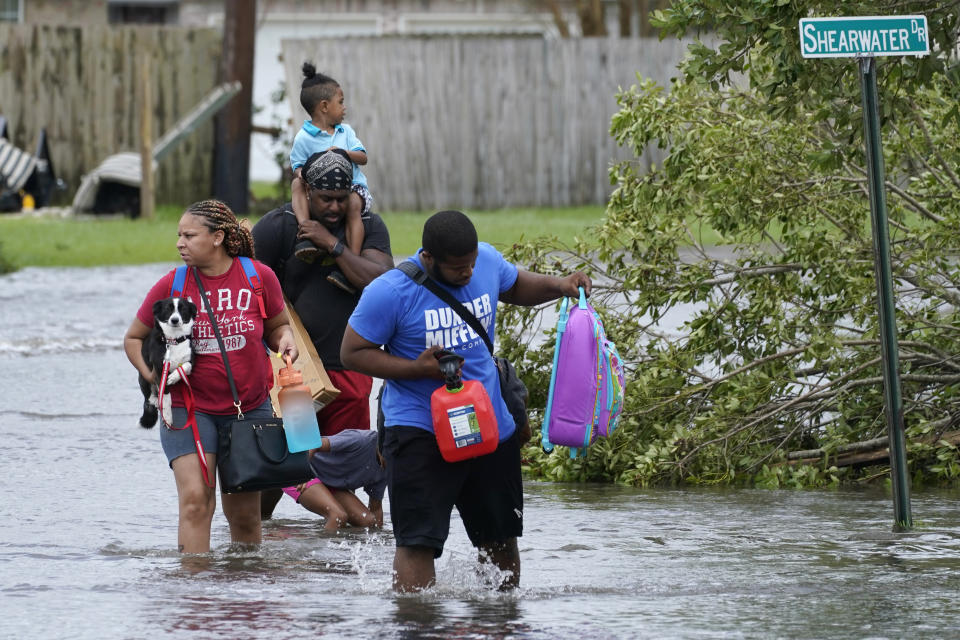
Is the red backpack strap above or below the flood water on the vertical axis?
above

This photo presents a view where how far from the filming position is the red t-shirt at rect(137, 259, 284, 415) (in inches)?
272

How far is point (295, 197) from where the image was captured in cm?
796

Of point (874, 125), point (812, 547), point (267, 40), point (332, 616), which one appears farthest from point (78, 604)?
point (267, 40)

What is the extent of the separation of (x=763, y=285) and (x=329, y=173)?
2.76 m

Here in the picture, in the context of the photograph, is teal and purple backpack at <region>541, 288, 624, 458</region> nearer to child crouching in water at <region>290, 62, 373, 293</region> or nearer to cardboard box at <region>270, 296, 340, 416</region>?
cardboard box at <region>270, 296, 340, 416</region>

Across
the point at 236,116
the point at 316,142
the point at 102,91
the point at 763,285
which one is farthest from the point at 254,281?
the point at 102,91

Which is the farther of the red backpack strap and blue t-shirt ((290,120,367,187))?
blue t-shirt ((290,120,367,187))

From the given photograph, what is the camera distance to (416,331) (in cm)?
611

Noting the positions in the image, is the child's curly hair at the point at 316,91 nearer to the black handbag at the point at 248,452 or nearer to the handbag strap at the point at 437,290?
the black handbag at the point at 248,452

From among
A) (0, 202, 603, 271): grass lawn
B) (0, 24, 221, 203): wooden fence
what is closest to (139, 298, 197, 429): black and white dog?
(0, 202, 603, 271): grass lawn

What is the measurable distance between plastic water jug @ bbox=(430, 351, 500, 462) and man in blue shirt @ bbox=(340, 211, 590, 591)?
0.32 ft

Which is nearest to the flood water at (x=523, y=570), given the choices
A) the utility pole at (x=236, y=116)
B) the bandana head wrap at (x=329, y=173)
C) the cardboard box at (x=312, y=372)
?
the cardboard box at (x=312, y=372)

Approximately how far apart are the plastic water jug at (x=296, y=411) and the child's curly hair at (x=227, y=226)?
51 centimetres

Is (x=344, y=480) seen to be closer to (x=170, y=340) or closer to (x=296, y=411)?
(x=296, y=411)
